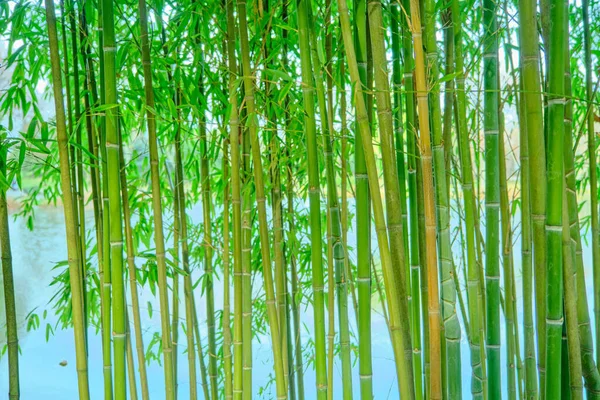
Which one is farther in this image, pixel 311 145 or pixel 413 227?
pixel 413 227

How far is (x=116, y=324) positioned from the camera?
4.78ft

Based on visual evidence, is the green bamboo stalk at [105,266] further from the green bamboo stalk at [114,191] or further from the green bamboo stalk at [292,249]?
the green bamboo stalk at [292,249]

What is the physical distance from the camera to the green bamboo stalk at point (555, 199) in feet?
3.45

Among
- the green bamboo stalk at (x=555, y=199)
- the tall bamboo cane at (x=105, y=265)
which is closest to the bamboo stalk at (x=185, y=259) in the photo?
the tall bamboo cane at (x=105, y=265)

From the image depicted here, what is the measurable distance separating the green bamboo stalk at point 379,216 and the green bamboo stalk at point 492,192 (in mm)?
218

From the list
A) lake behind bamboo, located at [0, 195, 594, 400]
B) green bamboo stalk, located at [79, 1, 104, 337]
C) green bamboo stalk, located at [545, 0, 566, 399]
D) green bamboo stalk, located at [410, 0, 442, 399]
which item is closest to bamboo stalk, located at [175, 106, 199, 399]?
green bamboo stalk, located at [79, 1, 104, 337]

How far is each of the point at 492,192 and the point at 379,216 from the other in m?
0.29

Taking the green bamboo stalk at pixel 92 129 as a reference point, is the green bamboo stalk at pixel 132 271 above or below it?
below

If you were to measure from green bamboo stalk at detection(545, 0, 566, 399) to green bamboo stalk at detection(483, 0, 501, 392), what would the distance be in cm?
19

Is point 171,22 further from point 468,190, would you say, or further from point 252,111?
point 468,190

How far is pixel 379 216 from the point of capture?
3.91ft

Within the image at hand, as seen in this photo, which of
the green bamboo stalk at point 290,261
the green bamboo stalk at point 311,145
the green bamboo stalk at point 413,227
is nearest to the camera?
the green bamboo stalk at point 311,145

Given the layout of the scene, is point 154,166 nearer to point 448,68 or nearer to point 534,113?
point 448,68

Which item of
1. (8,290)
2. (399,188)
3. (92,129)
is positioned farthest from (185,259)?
(399,188)
